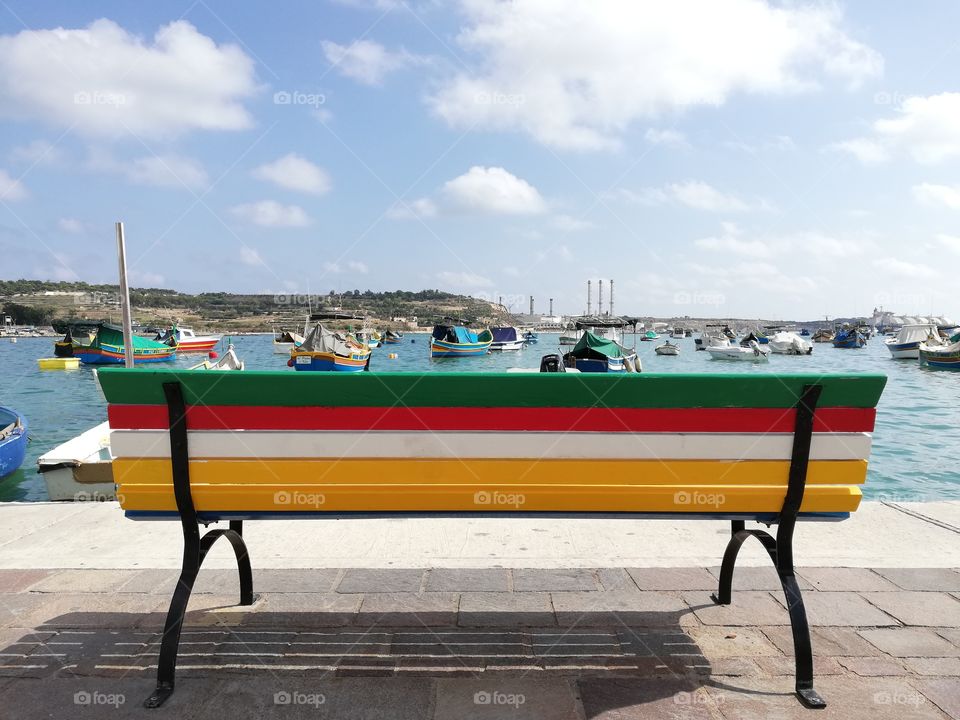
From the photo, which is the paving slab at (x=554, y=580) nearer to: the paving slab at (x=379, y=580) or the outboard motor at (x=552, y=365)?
the paving slab at (x=379, y=580)

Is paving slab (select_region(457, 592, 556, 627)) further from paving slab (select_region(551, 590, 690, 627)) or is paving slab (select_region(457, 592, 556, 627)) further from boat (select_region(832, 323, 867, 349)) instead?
boat (select_region(832, 323, 867, 349))

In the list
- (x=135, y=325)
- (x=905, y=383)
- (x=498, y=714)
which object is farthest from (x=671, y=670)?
(x=135, y=325)

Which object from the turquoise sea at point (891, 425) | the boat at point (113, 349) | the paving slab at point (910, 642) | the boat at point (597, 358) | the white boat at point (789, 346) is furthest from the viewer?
the white boat at point (789, 346)

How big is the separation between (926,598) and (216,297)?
12904 centimetres

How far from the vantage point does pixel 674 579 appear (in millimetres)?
3367

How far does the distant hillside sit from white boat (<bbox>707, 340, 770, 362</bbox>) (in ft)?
143

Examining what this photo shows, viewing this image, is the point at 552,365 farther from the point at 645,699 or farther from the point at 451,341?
the point at 451,341

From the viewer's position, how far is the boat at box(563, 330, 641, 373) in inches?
1039

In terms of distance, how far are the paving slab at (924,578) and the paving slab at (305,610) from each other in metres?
2.92

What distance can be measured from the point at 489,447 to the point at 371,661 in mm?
1053

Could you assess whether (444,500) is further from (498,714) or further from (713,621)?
(713,621)

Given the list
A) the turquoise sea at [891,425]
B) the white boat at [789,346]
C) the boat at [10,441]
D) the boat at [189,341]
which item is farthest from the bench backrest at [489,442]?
the white boat at [789,346]

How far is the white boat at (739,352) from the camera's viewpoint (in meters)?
57.7

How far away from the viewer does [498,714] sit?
2.17 meters
